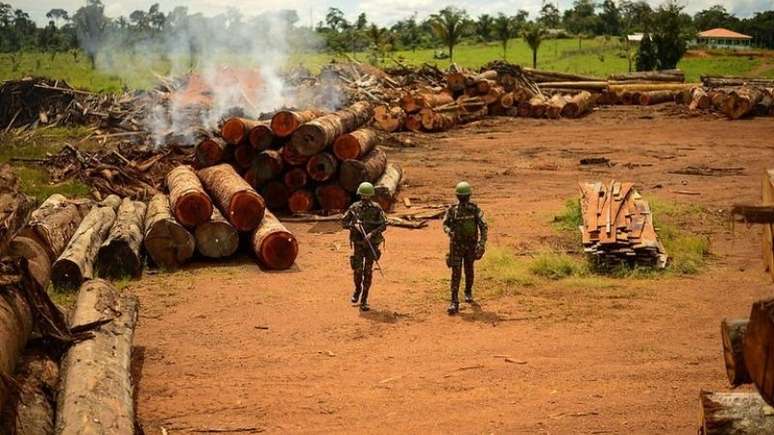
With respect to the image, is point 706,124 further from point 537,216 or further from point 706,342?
point 706,342

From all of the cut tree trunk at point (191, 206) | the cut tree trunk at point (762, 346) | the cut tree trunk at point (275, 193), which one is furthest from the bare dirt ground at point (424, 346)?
the cut tree trunk at point (762, 346)

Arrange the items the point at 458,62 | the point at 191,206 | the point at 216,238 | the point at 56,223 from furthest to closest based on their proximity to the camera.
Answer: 1. the point at 458,62
2. the point at 216,238
3. the point at 191,206
4. the point at 56,223

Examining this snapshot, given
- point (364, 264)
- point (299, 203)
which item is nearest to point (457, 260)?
point (364, 264)

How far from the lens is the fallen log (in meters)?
37.2

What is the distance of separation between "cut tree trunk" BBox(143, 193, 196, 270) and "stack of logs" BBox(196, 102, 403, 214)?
11.5 ft

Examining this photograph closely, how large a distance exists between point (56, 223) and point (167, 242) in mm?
1738

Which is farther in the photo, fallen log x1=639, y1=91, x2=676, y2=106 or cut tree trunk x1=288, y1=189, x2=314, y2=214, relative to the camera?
fallen log x1=639, y1=91, x2=676, y2=106

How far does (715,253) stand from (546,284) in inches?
133

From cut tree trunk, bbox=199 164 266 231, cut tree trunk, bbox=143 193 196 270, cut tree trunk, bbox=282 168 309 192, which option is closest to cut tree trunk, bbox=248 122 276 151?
cut tree trunk, bbox=282 168 309 192

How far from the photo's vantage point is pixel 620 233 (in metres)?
12.1

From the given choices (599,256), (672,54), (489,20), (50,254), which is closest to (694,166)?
(599,256)

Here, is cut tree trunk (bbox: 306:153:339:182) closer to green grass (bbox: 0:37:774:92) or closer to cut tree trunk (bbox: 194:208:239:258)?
cut tree trunk (bbox: 194:208:239:258)

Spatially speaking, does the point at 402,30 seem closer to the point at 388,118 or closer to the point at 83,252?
the point at 388,118

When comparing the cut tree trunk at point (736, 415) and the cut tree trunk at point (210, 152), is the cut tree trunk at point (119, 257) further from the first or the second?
the cut tree trunk at point (736, 415)
